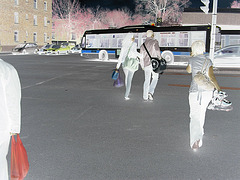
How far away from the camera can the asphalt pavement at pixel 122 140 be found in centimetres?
392

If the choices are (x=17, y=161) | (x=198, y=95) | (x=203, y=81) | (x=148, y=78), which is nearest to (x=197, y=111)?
(x=198, y=95)

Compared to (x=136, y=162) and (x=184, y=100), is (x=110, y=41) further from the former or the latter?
(x=136, y=162)

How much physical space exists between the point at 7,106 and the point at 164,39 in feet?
79.2

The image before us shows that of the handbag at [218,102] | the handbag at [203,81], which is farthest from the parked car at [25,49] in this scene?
the handbag at [203,81]

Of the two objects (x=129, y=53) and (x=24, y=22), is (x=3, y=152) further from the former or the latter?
(x=24, y=22)

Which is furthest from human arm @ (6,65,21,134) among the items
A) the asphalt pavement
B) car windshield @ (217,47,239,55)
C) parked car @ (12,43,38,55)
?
parked car @ (12,43,38,55)

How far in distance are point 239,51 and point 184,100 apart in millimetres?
12102

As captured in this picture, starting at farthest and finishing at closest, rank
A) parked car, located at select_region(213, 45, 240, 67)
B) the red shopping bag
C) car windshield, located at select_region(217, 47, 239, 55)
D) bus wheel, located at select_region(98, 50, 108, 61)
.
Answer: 1. bus wheel, located at select_region(98, 50, 108, 61)
2. parked car, located at select_region(213, 45, 240, 67)
3. car windshield, located at select_region(217, 47, 239, 55)
4. the red shopping bag

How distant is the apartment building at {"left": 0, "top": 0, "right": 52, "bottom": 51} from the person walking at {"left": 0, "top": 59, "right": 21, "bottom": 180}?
44.8 metres

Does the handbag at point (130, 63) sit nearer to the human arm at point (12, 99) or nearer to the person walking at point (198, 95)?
the person walking at point (198, 95)

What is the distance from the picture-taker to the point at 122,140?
5230 millimetres

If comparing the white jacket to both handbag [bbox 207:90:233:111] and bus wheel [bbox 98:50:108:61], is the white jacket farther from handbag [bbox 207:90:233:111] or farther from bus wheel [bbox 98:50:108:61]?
bus wheel [bbox 98:50:108:61]

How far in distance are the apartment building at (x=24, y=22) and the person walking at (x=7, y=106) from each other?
44832mm

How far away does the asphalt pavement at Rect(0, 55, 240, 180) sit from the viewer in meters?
3.92
